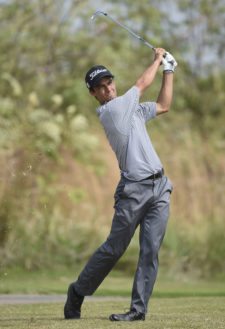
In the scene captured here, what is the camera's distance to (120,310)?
9586 mm

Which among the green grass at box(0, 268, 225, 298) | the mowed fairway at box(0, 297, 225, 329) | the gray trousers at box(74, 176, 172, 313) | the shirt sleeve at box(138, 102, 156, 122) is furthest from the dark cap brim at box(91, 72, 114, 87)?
the green grass at box(0, 268, 225, 298)

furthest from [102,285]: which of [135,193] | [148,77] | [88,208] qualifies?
[148,77]

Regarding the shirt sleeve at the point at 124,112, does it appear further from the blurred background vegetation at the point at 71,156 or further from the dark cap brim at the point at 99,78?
the blurred background vegetation at the point at 71,156

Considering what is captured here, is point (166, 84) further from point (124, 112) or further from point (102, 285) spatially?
point (102, 285)

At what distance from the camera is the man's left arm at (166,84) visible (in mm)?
8370

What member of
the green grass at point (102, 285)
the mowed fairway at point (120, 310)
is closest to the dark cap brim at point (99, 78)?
the mowed fairway at point (120, 310)

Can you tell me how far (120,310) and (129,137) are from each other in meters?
2.00

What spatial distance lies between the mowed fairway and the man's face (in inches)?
63.7

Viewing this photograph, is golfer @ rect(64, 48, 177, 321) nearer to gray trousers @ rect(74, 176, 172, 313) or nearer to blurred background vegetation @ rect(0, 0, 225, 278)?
gray trousers @ rect(74, 176, 172, 313)

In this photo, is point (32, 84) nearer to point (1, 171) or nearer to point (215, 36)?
point (1, 171)

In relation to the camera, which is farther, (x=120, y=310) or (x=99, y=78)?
(x=120, y=310)

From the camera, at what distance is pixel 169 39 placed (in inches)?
968

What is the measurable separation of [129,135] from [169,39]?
16638 millimetres

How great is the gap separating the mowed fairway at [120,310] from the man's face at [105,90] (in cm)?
162
